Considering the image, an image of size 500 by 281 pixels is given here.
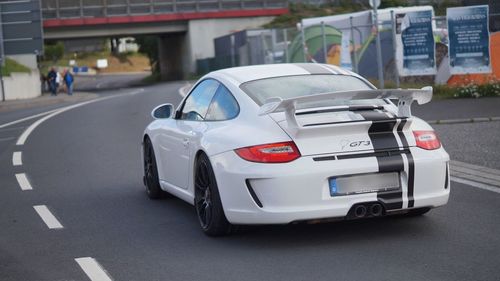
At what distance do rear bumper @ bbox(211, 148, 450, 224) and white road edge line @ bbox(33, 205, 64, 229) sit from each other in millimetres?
2183

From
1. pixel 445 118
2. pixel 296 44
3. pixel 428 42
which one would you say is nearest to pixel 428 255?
pixel 445 118

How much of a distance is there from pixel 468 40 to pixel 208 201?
634 inches

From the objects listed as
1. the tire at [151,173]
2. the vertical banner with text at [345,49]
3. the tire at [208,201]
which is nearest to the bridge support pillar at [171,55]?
the vertical banner with text at [345,49]

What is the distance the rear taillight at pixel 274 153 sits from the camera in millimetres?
6719

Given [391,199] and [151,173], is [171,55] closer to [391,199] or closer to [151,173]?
[151,173]

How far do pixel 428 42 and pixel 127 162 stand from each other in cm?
1194

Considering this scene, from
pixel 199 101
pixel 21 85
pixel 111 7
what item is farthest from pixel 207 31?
pixel 199 101

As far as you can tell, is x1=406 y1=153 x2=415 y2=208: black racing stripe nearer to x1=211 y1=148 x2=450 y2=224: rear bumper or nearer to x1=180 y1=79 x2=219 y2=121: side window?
x1=211 y1=148 x2=450 y2=224: rear bumper

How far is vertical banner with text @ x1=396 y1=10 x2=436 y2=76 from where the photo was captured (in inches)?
910

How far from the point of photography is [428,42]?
910 inches

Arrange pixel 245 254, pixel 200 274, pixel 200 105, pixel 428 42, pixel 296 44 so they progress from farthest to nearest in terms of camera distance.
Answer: pixel 296 44
pixel 428 42
pixel 200 105
pixel 245 254
pixel 200 274

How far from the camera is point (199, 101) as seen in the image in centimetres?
848

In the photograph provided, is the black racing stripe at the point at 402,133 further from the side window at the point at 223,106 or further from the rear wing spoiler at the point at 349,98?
the side window at the point at 223,106

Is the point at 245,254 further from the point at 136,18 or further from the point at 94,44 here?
the point at 94,44
